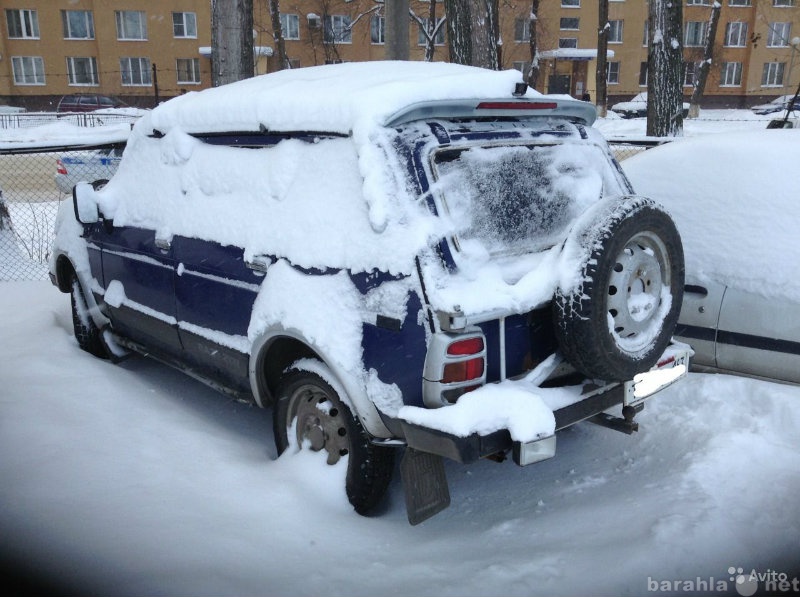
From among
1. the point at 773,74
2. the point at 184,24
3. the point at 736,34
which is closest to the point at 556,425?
the point at 184,24

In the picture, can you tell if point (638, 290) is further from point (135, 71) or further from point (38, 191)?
point (135, 71)

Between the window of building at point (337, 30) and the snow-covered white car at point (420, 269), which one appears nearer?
the snow-covered white car at point (420, 269)

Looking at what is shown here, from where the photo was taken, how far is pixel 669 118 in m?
10.8

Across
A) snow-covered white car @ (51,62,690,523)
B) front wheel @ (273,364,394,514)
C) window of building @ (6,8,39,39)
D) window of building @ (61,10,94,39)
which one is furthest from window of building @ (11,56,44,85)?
front wheel @ (273,364,394,514)

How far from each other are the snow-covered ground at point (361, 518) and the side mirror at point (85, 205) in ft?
3.54

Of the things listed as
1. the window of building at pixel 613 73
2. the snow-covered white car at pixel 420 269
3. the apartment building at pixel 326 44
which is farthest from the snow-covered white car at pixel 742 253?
the window of building at pixel 613 73

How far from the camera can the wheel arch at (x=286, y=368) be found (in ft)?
9.88

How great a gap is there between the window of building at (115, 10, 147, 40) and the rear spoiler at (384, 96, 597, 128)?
4293 cm

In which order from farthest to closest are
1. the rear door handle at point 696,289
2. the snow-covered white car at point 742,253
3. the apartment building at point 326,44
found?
the apartment building at point 326,44 → the rear door handle at point 696,289 → the snow-covered white car at point 742,253

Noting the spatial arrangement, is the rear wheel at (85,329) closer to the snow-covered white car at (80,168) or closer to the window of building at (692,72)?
the snow-covered white car at (80,168)

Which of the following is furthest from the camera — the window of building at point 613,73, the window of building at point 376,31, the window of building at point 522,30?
the window of building at point 613,73

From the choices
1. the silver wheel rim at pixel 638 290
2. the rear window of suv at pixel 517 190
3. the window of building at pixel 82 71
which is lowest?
the silver wheel rim at pixel 638 290

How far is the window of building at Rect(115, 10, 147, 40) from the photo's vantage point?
132ft

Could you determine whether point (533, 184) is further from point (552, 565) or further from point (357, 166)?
point (552, 565)
